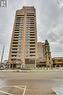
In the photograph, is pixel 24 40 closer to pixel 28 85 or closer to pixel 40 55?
pixel 40 55

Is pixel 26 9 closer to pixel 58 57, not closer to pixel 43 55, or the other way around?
pixel 43 55

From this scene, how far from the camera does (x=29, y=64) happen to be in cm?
13000

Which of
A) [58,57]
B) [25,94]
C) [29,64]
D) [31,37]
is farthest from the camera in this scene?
[58,57]

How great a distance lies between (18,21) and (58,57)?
45.9 m

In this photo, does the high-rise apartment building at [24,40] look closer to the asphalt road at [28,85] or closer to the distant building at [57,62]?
the distant building at [57,62]

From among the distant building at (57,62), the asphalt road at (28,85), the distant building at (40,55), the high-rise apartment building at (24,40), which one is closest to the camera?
the asphalt road at (28,85)

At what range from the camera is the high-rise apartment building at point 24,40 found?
427 ft

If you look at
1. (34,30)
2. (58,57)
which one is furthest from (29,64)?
(58,57)

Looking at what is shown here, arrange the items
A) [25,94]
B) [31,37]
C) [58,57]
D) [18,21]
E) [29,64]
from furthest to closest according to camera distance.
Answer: [58,57] → [18,21] → [31,37] → [29,64] → [25,94]

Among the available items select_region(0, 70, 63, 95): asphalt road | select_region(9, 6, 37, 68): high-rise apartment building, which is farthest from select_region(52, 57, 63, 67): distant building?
select_region(0, 70, 63, 95): asphalt road

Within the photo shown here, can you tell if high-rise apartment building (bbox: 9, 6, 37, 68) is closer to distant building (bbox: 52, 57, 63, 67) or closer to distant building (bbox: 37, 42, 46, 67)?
distant building (bbox: 37, 42, 46, 67)

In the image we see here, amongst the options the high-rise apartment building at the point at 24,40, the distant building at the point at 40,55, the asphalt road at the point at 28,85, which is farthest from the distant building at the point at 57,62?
the asphalt road at the point at 28,85

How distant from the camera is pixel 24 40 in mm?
139625

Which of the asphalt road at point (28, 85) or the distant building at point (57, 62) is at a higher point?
the asphalt road at point (28, 85)
